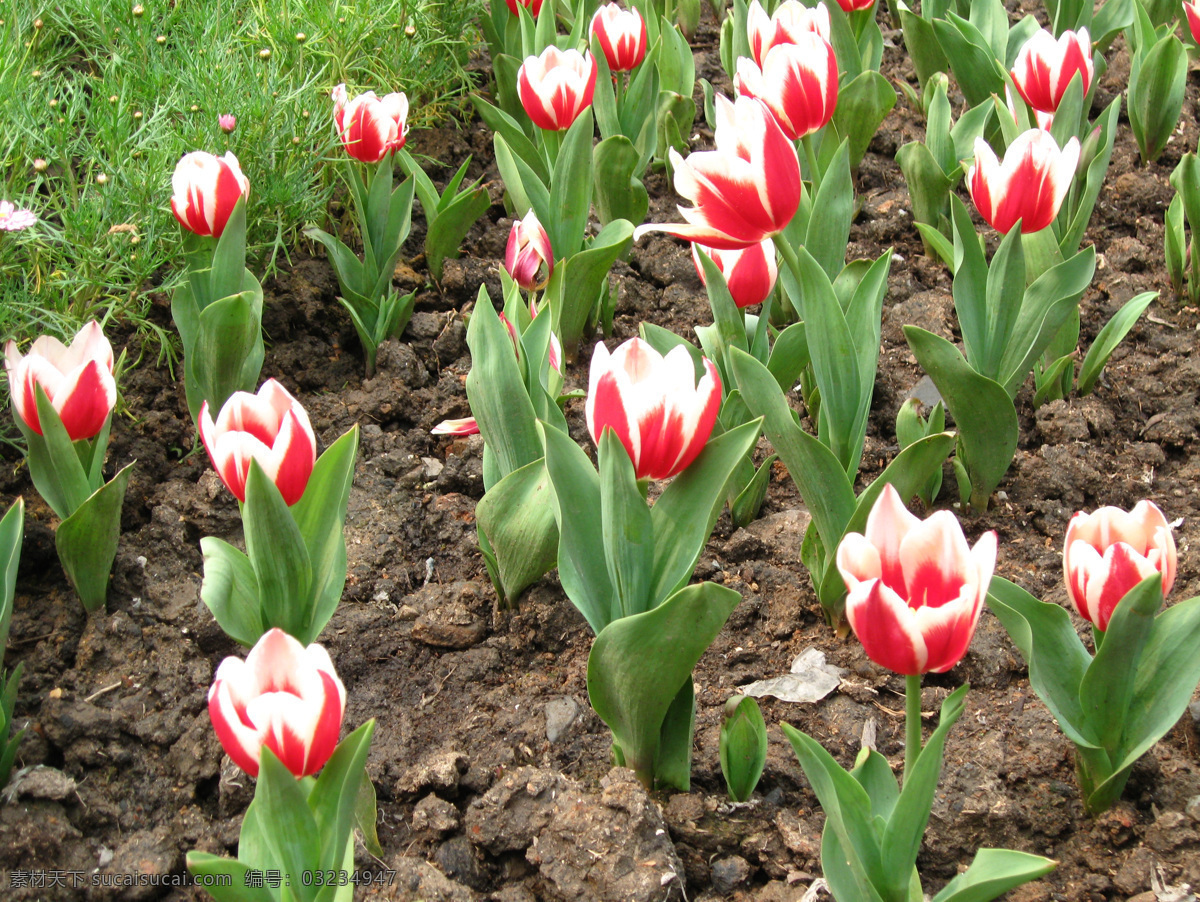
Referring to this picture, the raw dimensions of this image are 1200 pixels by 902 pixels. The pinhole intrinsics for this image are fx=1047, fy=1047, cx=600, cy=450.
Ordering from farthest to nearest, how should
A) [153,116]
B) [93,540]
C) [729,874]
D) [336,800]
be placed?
[153,116] → [93,540] → [729,874] → [336,800]

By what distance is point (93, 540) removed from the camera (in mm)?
1687

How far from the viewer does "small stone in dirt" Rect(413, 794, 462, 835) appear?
1.41 metres

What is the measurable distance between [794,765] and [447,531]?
0.82 m

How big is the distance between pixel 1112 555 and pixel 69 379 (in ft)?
4.71

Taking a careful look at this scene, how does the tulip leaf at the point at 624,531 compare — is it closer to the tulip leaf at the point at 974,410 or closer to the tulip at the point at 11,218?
the tulip leaf at the point at 974,410

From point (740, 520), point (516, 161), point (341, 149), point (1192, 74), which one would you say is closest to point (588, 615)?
point (740, 520)

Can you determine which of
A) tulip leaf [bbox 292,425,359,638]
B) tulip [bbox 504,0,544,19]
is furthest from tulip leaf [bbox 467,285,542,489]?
tulip [bbox 504,0,544,19]

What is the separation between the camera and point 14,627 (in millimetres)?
1722

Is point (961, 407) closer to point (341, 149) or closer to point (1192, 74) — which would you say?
point (341, 149)

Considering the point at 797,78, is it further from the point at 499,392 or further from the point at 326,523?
the point at 326,523

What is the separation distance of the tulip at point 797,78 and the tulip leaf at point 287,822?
4.38 ft

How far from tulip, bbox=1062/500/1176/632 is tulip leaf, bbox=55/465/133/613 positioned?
1337 millimetres

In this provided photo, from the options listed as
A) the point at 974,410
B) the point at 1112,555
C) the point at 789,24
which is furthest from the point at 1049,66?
the point at 1112,555

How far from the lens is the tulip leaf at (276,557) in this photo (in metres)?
1.31
